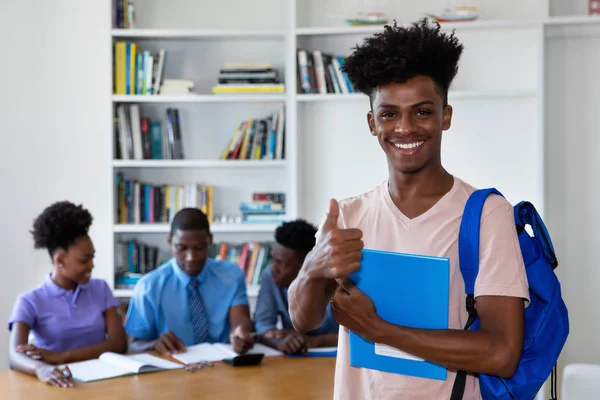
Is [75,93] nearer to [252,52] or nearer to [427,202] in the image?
[252,52]

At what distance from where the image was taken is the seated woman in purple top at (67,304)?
10.0ft

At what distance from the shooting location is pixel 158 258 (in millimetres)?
4492

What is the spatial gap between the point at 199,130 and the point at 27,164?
1035 mm

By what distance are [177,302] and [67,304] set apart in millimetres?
468

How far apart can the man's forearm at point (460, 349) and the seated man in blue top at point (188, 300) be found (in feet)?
6.47

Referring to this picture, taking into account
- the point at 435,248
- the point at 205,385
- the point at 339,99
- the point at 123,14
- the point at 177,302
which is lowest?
the point at 205,385

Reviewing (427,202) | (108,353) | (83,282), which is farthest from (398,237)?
(83,282)

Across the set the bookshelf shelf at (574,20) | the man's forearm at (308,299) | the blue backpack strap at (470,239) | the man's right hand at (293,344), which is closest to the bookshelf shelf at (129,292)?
the man's right hand at (293,344)

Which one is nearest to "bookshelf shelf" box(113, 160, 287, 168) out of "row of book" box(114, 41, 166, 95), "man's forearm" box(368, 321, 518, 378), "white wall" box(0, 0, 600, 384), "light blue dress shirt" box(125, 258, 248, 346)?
"white wall" box(0, 0, 600, 384)

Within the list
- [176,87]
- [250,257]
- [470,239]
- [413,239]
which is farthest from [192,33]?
[470,239]

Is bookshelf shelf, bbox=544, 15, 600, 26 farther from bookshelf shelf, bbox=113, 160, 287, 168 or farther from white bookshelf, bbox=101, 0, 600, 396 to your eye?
bookshelf shelf, bbox=113, 160, 287, 168

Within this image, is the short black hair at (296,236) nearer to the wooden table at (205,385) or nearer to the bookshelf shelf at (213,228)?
the bookshelf shelf at (213,228)

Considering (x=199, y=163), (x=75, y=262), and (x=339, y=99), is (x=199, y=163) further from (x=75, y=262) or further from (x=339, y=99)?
(x=75, y=262)

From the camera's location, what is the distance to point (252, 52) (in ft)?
14.9
